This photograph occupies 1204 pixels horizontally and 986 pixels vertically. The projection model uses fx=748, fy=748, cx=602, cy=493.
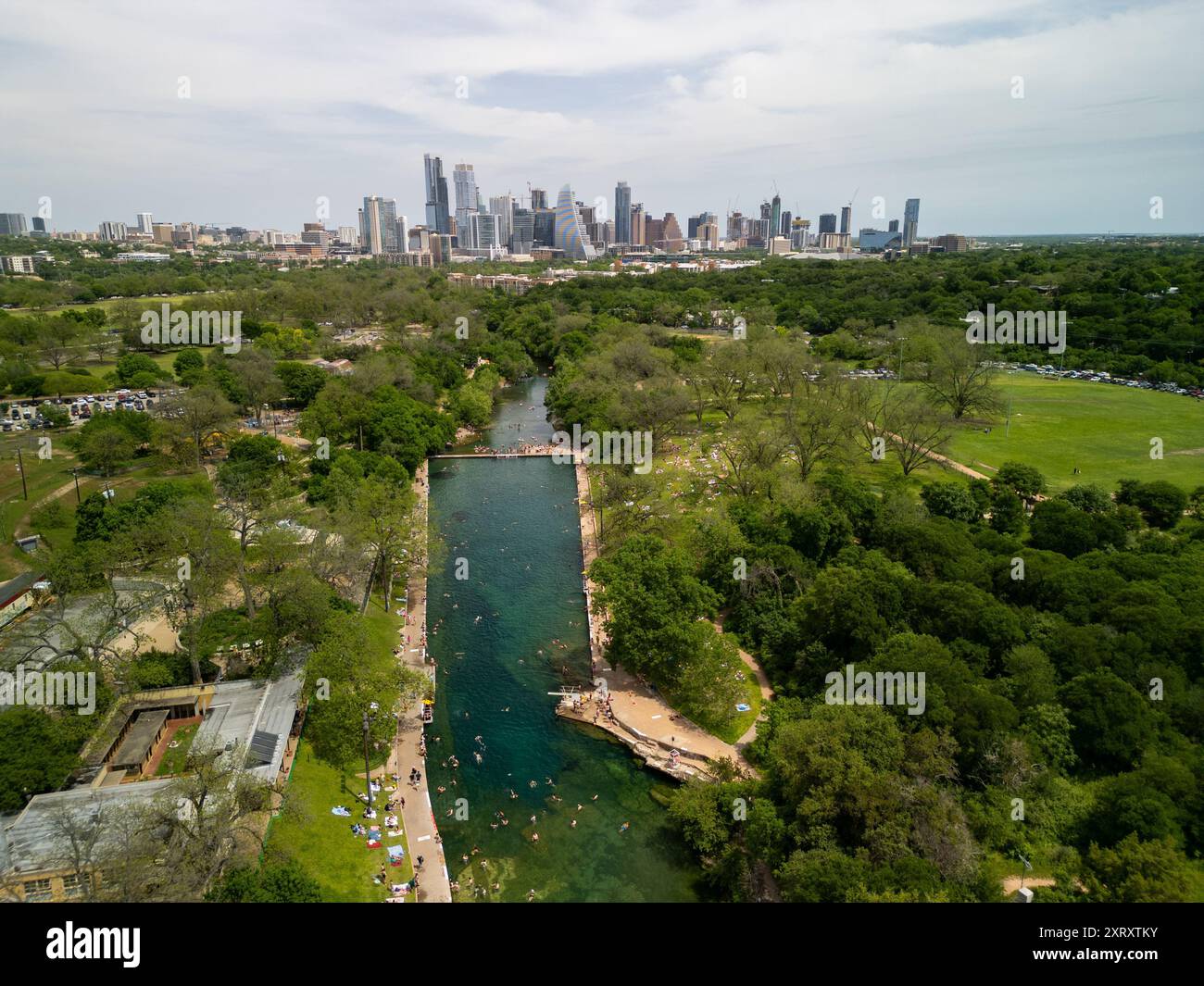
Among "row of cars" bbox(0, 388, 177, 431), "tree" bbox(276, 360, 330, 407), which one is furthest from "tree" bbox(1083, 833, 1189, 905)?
"tree" bbox(276, 360, 330, 407)

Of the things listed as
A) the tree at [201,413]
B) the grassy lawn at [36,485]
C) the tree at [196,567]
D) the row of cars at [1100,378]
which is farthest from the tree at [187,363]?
the row of cars at [1100,378]

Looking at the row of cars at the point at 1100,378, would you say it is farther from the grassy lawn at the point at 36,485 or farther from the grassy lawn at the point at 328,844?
the grassy lawn at the point at 36,485

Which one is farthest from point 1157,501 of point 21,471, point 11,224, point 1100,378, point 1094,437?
point 11,224

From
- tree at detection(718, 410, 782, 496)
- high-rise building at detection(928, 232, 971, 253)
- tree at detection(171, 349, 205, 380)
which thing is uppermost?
high-rise building at detection(928, 232, 971, 253)

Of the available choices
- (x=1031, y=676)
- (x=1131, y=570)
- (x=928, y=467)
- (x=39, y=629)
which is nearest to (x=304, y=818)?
(x=39, y=629)

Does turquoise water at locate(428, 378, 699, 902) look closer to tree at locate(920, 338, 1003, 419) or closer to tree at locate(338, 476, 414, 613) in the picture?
tree at locate(338, 476, 414, 613)
